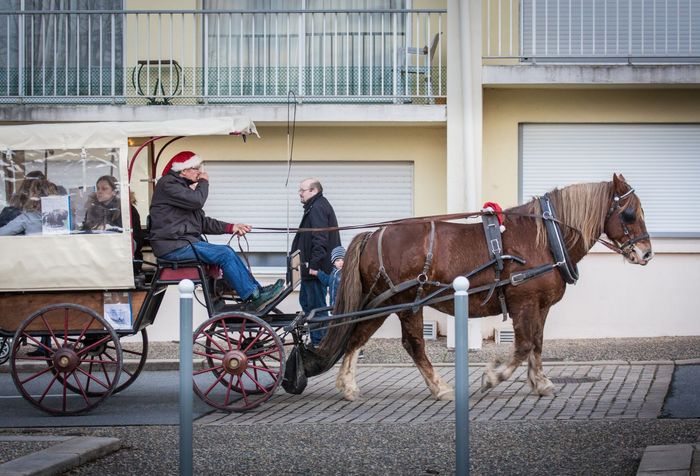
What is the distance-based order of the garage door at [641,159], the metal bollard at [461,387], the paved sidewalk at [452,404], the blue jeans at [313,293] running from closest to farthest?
1. the metal bollard at [461,387]
2. the paved sidewalk at [452,404]
3. the blue jeans at [313,293]
4. the garage door at [641,159]

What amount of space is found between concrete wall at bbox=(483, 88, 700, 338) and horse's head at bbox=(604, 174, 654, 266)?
4.98m

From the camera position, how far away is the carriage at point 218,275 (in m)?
10.5

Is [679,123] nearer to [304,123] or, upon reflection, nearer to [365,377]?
[304,123]

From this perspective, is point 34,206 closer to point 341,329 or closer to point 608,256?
point 341,329

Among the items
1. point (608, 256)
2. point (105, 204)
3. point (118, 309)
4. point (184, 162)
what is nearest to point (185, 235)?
point (184, 162)

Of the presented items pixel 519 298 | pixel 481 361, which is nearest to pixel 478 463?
pixel 519 298

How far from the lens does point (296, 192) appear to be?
1672cm

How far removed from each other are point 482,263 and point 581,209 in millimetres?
1129

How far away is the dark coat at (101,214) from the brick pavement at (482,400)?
2010mm

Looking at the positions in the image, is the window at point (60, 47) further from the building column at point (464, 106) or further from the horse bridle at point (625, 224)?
the horse bridle at point (625, 224)

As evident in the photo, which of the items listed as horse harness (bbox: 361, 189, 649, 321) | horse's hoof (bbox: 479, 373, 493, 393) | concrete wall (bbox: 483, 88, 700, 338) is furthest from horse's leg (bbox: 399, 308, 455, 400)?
concrete wall (bbox: 483, 88, 700, 338)

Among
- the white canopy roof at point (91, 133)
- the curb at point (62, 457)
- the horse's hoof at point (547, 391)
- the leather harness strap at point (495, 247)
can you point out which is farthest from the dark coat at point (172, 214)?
the horse's hoof at point (547, 391)

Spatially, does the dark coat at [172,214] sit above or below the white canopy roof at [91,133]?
below

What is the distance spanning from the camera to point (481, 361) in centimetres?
1391
